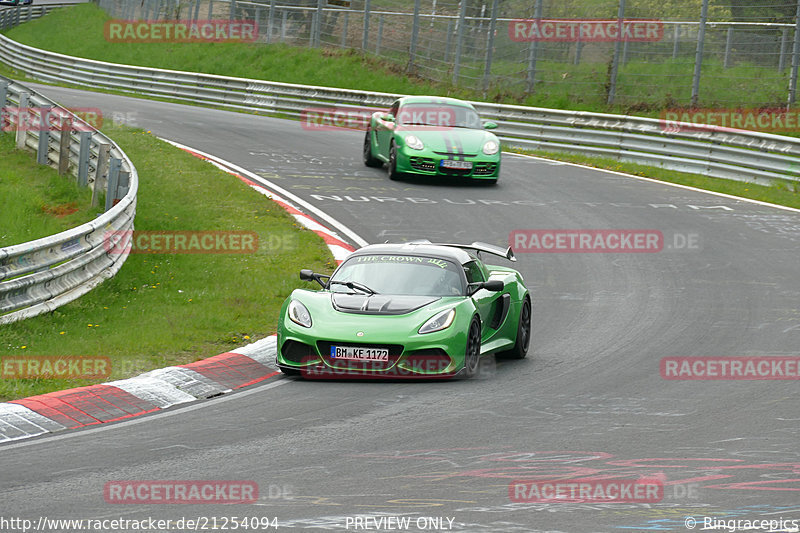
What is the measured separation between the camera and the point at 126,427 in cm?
845

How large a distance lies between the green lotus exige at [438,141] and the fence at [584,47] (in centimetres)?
725

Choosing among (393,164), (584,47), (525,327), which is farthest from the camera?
(584,47)

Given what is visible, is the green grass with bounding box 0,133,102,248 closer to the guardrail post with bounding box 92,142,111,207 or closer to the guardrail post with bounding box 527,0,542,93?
the guardrail post with bounding box 92,142,111,207

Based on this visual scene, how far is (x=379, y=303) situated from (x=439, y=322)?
0.64 metres

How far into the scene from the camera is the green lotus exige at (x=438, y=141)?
22.3 metres

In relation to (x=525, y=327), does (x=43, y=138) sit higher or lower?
higher

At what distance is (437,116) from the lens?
2328 centimetres

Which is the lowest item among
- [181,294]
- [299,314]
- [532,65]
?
[181,294]

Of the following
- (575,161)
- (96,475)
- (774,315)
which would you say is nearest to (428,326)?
(96,475)

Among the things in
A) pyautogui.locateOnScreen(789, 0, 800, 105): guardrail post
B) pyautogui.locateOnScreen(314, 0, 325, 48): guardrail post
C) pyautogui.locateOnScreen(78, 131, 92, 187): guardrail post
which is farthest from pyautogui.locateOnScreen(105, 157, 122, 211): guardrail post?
pyautogui.locateOnScreen(314, 0, 325, 48): guardrail post

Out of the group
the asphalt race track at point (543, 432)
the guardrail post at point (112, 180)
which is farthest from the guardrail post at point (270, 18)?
the guardrail post at point (112, 180)

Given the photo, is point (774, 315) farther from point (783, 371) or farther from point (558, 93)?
point (558, 93)

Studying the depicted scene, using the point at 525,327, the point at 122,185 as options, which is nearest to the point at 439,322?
the point at 525,327

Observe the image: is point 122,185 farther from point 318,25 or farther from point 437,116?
point 318,25
